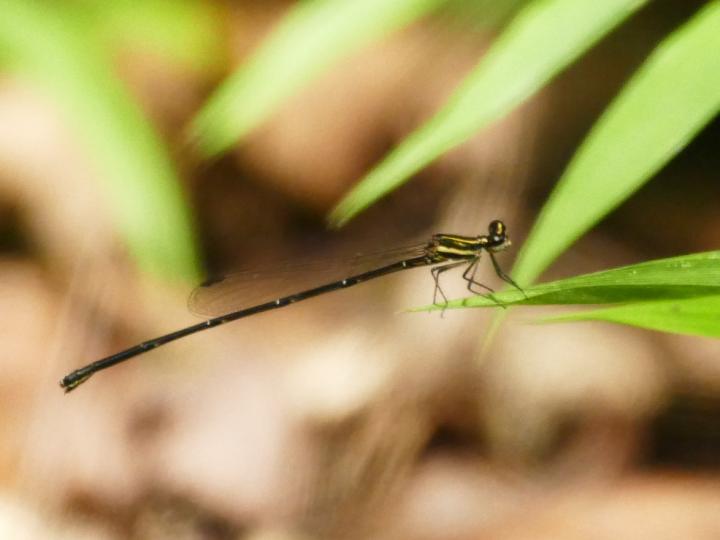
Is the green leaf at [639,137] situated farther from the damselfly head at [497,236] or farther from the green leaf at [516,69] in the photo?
the damselfly head at [497,236]

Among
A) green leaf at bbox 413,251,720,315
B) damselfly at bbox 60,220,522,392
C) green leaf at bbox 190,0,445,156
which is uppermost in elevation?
green leaf at bbox 190,0,445,156

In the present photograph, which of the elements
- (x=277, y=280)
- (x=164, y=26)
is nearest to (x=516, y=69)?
(x=277, y=280)

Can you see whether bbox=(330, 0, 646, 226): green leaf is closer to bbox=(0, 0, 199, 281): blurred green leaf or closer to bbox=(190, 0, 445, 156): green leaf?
bbox=(190, 0, 445, 156): green leaf

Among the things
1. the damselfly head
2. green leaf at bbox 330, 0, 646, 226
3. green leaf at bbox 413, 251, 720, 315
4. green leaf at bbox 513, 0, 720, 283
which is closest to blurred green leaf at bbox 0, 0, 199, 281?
the damselfly head

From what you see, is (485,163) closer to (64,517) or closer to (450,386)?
(450,386)

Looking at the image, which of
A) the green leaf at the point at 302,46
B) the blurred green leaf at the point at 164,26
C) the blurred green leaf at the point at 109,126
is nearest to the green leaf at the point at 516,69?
the green leaf at the point at 302,46

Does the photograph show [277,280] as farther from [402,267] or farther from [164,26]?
[164,26]

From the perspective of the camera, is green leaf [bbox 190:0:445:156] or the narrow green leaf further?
green leaf [bbox 190:0:445:156]
